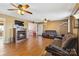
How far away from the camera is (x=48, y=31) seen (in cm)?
771

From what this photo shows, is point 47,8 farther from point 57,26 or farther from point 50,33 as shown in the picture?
point 50,33

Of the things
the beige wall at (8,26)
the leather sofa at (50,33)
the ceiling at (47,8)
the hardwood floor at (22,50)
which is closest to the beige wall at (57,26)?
the leather sofa at (50,33)

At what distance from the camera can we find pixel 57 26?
7.48 meters

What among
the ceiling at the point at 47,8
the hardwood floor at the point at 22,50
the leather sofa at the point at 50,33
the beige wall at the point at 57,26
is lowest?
the hardwood floor at the point at 22,50

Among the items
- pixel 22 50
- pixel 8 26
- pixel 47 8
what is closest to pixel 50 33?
pixel 8 26

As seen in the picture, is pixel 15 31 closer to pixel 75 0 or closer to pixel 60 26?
pixel 60 26

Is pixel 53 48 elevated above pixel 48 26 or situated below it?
below

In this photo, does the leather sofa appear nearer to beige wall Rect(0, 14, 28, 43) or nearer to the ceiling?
the ceiling

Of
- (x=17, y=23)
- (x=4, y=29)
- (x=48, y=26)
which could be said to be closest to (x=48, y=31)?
(x=48, y=26)

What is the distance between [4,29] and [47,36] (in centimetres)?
319

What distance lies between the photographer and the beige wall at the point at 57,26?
715 centimetres

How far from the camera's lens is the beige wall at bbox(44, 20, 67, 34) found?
7.15m

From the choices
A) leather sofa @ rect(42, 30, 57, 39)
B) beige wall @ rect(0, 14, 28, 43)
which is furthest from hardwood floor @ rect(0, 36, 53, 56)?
leather sofa @ rect(42, 30, 57, 39)

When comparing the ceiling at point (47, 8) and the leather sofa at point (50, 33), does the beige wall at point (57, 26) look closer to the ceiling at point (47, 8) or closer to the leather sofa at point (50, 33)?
the leather sofa at point (50, 33)
